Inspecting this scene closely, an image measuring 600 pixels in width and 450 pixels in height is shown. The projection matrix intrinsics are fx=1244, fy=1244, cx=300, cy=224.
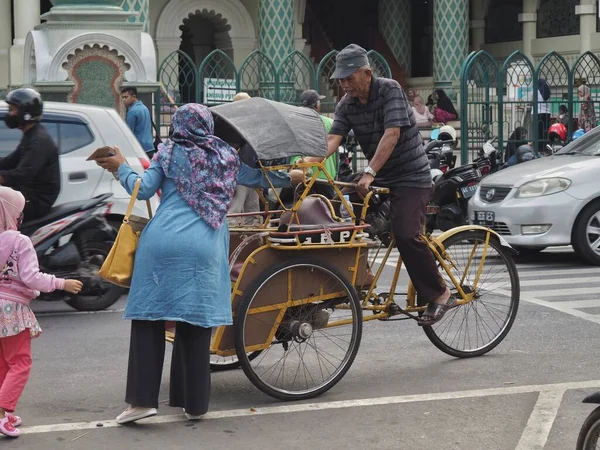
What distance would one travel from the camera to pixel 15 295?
19.5ft

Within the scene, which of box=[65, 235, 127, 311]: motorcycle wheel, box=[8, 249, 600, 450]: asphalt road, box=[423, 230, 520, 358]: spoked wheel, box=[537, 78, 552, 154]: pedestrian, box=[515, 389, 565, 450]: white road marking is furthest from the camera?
box=[537, 78, 552, 154]: pedestrian

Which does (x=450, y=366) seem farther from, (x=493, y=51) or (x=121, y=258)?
(x=493, y=51)

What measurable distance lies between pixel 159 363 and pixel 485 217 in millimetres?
7156

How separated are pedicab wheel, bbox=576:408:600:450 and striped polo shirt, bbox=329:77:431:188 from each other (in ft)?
9.22

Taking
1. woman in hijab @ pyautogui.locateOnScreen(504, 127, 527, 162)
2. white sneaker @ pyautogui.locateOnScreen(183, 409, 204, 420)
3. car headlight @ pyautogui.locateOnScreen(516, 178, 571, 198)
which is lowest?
white sneaker @ pyautogui.locateOnScreen(183, 409, 204, 420)

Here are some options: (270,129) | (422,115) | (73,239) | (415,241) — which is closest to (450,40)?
(422,115)

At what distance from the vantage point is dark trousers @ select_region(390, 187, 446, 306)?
23.1 ft

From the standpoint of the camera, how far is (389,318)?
727 cm

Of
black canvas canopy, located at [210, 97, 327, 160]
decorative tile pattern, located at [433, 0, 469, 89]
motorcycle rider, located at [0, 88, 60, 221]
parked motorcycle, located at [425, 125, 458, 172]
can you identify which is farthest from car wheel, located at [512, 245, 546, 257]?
decorative tile pattern, located at [433, 0, 469, 89]

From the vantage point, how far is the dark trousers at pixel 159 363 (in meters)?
5.97

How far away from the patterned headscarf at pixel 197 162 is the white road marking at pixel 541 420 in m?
1.78

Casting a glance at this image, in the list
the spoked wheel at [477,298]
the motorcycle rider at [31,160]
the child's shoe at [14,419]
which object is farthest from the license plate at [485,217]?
the child's shoe at [14,419]

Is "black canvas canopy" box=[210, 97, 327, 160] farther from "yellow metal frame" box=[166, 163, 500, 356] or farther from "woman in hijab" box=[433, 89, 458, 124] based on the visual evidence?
"woman in hijab" box=[433, 89, 458, 124]

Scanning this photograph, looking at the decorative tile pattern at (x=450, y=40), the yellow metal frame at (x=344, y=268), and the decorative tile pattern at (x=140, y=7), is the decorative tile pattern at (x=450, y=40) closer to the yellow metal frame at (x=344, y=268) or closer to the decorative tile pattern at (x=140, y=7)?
the decorative tile pattern at (x=140, y=7)
